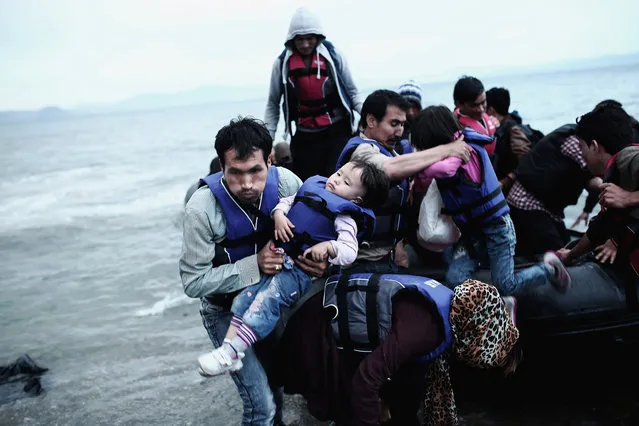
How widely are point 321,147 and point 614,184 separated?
2.57 m

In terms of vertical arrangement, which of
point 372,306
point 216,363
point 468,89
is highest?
point 468,89

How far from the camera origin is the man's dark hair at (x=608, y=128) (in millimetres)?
3326

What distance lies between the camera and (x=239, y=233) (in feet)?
9.46

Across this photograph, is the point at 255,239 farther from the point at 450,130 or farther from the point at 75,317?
the point at 75,317

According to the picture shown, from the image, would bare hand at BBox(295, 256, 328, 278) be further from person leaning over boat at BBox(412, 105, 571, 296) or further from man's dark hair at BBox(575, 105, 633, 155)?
man's dark hair at BBox(575, 105, 633, 155)

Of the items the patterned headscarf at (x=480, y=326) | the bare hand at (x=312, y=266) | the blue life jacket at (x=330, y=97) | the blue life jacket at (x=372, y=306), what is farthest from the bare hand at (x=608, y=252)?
the blue life jacket at (x=330, y=97)

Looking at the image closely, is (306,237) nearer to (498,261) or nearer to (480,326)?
(480,326)

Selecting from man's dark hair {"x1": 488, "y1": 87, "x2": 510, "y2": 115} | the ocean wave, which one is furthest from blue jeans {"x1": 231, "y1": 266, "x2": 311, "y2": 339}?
the ocean wave

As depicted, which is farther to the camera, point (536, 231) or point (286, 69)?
point (286, 69)

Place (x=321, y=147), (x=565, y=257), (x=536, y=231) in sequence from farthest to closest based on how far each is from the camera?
(x=321, y=147) → (x=536, y=231) → (x=565, y=257)

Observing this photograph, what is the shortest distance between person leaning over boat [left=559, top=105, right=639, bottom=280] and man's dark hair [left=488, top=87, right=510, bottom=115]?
1846 mm

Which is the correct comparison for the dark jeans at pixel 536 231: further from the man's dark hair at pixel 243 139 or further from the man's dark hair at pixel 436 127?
A: the man's dark hair at pixel 243 139

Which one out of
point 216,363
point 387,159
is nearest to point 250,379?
point 216,363

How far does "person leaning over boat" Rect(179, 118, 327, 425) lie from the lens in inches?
109
